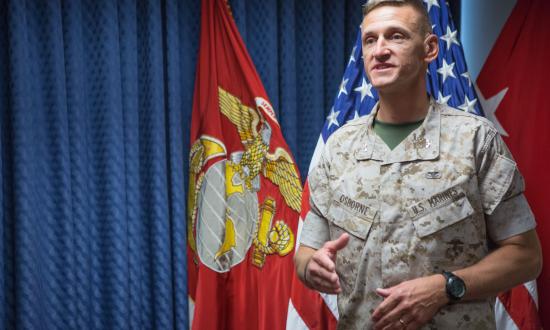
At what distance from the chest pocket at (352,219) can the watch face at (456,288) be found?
23cm

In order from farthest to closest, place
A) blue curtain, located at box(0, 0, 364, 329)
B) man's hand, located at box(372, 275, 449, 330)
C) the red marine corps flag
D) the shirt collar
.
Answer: the red marine corps flag → blue curtain, located at box(0, 0, 364, 329) → the shirt collar → man's hand, located at box(372, 275, 449, 330)

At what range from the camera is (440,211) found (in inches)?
48.6

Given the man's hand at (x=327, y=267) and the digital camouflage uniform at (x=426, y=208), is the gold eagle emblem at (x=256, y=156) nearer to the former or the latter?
the digital camouflage uniform at (x=426, y=208)

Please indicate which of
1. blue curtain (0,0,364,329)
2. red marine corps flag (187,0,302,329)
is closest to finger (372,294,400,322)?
red marine corps flag (187,0,302,329)

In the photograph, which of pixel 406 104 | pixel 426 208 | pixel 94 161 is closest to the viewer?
pixel 426 208

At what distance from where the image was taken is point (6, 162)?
2115mm

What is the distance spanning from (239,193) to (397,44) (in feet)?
3.84

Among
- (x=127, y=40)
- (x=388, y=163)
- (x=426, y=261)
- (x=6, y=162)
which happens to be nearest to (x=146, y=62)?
(x=127, y=40)

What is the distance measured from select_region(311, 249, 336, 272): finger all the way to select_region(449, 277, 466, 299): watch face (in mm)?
247

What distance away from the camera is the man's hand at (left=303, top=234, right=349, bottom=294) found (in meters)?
1.21

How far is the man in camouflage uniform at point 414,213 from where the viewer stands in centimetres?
119

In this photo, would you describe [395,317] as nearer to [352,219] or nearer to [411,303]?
[411,303]

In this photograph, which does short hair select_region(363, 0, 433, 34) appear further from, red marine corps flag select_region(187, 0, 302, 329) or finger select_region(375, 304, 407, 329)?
red marine corps flag select_region(187, 0, 302, 329)

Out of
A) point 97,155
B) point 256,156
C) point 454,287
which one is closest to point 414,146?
point 454,287
